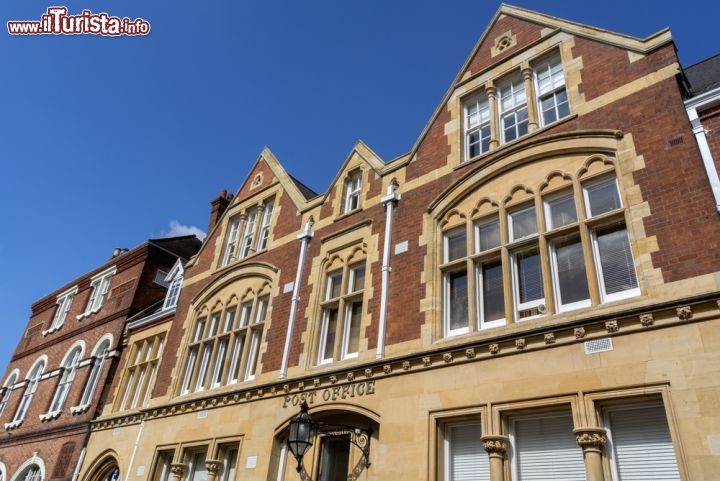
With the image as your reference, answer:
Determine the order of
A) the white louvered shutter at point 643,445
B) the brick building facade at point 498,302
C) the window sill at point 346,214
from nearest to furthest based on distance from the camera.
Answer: the white louvered shutter at point 643,445 < the brick building facade at point 498,302 < the window sill at point 346,214

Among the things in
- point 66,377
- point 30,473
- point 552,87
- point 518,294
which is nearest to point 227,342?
point 518,294

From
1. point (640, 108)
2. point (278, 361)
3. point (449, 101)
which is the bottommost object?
point (278, 361)

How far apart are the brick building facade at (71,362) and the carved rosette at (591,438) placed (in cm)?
1882

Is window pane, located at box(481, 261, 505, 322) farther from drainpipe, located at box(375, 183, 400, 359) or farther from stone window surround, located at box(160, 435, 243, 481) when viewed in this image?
stone window surround, located at box(160, 435, 243, 481)

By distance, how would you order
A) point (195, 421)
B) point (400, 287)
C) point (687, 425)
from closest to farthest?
point (687, 425)
point (400, 287)
point (195, 421)

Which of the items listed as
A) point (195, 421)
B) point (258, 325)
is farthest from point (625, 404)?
point (195, 421)

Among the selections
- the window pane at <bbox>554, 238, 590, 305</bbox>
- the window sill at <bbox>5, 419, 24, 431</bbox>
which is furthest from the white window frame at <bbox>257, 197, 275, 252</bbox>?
the window sill at <bbox>5, 419, 24, 431</bbox>

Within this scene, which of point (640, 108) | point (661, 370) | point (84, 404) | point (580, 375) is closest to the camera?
point (661, 370)

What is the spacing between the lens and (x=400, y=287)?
12.1 metres

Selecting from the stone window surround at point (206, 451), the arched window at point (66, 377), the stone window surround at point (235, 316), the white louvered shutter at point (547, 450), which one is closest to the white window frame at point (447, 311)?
the white louvered shutter at point (547, 450)

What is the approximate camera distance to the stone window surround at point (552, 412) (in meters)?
7.59

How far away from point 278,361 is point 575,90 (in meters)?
9.87

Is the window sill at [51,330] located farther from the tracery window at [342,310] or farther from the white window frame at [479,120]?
the white window frame at [479,120]

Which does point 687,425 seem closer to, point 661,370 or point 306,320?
point 661,370
